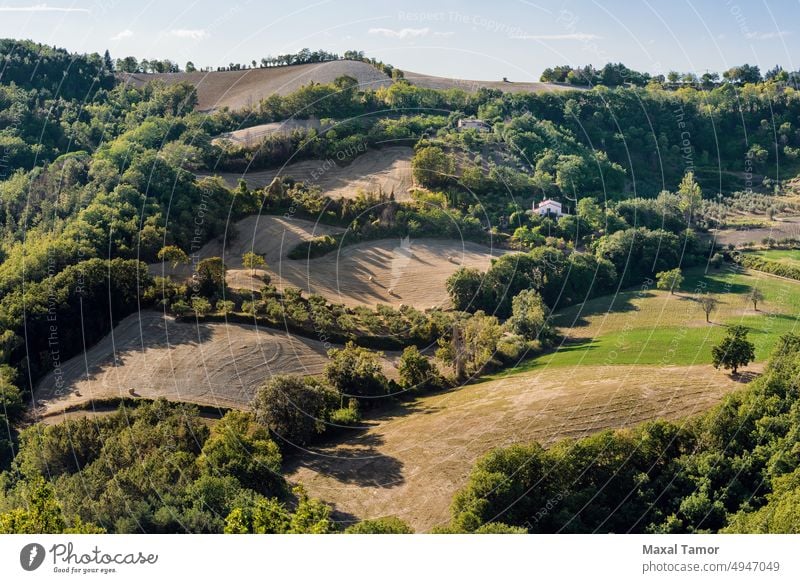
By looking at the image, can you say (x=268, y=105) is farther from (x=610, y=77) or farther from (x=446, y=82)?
(x=610, y=77)

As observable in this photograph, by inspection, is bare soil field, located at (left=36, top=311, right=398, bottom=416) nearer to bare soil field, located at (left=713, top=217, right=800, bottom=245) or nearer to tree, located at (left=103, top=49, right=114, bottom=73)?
bare soil field, located at (left=713, top=217, right=800, bottom=245)

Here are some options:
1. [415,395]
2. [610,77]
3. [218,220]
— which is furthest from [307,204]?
[610,77]

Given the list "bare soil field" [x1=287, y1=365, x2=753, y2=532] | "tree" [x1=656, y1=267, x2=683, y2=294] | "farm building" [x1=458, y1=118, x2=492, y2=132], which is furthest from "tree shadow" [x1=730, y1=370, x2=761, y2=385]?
"farm building" [x1=458, y1=118, x2=492, y2=132]

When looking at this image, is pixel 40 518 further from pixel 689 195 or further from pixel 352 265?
pixel 689 195

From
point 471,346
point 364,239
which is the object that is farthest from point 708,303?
point 364,239

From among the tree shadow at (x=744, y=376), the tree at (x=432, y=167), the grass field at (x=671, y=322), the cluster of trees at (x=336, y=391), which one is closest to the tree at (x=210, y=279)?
the cluster of trees at (x=336, y=391)
